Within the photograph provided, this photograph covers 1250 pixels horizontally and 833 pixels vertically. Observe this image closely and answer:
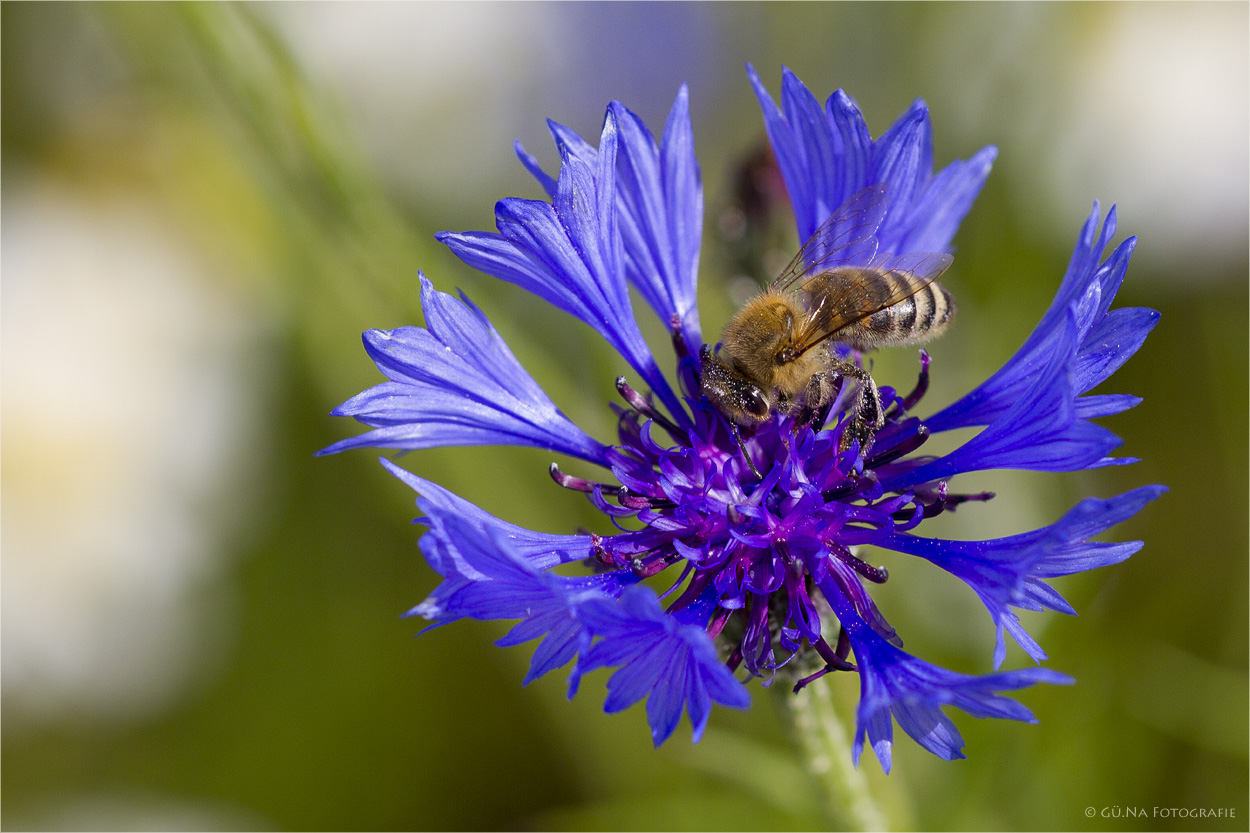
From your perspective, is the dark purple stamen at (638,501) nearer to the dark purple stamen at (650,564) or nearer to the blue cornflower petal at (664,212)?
the dark purple stamen at (650,564)

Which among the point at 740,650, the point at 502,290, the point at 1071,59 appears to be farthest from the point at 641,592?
the point at 1071,59

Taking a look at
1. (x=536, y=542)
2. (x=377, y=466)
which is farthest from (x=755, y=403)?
(x=377, y=466)

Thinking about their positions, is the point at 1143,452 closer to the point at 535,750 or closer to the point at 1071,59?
the point at 1071,59

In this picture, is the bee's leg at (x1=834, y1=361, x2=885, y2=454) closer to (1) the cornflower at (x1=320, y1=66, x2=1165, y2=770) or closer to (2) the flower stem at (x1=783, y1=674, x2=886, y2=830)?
(1) the cornflower at (x1=320, y1=66, x2=1165, y2=770)

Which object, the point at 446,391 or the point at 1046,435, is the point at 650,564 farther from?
the point at 1046,435

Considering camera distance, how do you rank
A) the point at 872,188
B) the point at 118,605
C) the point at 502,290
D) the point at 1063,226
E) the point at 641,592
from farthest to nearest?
the point at 502,290 → the point at 1063,226 → the point at 118,605 → the point at 872,188 → the point at 641,592

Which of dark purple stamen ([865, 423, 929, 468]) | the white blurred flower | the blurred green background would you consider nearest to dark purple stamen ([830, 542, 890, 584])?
dark purple stamen ([865, 423, 929, 468])
